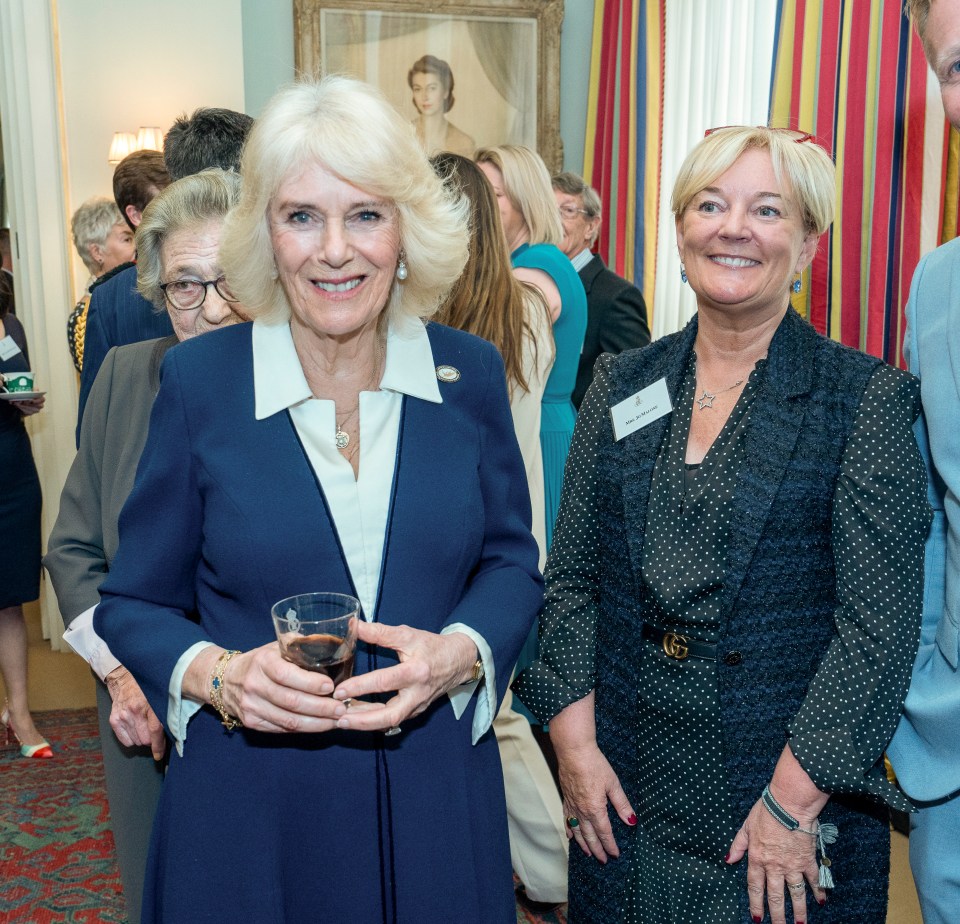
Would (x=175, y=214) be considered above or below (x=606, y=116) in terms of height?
below

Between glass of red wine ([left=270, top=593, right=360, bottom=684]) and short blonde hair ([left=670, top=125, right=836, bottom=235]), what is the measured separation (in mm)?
957

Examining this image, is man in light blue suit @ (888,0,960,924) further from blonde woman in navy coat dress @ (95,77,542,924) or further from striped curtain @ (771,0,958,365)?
striped curtain @ (771,0,958,365)

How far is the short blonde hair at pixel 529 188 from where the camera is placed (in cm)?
359

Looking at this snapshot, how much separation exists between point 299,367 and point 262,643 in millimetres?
402

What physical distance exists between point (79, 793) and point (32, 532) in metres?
1.06

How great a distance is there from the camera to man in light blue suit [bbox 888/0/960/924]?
1502 millimetres

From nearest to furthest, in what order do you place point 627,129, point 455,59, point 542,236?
point 542,236
point 627,129
point 455,59

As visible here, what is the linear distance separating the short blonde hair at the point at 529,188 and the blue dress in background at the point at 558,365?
4.1 inches

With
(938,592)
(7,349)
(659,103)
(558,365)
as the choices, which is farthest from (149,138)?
(938,592)

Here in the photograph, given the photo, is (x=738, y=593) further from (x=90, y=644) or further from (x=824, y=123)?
(x=824, y=123)

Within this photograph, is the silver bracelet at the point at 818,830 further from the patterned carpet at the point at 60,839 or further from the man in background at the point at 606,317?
the man in background at the point at 606,317

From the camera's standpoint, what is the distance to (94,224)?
471cm

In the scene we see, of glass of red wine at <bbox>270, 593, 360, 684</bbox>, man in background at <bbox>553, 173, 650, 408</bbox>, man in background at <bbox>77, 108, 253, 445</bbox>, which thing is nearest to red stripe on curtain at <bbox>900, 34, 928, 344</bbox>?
man in background at <bbox>553, 173, 650, 408</bbox>

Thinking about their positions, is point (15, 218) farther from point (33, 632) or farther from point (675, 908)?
point (675, 908)
